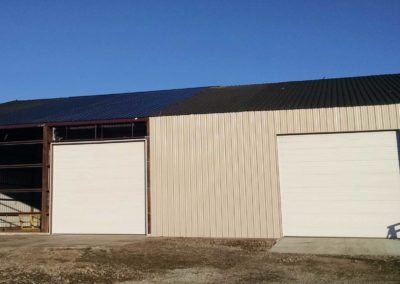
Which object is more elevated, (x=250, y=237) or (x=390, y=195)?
(x=390, y=195)

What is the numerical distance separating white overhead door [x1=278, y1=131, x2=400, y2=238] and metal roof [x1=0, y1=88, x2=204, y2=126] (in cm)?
633

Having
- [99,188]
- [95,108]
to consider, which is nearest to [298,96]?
[99,188]

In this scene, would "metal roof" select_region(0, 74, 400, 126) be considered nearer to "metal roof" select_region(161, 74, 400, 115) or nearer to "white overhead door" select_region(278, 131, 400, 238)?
"metal roof" select_region(161, 74, 400, 115)

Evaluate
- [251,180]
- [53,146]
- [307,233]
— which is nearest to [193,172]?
[251,180]

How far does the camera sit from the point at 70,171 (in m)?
21.3

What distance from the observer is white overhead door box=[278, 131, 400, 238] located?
17719 millimetres

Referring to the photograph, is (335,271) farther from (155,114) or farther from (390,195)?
(155,114)

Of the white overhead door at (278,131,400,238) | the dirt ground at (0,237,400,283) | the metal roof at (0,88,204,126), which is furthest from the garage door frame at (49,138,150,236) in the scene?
the white overhead door at (278,131,400,238)

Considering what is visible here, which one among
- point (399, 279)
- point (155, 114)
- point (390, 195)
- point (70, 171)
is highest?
point (155, 114)

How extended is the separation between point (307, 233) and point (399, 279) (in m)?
8.20

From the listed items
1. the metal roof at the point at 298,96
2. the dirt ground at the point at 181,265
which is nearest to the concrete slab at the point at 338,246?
the dirt ground at the point at 181,265

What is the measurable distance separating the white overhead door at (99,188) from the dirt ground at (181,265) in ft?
14.3

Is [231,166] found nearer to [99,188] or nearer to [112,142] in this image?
[112,142]

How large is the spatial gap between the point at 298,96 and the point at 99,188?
9.50 meters
